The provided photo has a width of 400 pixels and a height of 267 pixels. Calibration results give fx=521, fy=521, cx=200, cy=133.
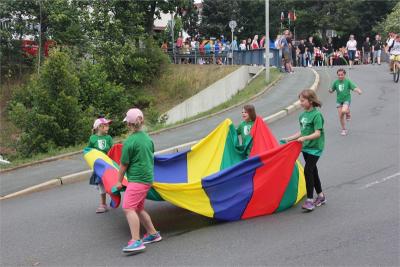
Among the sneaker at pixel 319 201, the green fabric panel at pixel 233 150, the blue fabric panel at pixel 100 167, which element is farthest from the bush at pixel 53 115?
the sneaker at pixel 319 201

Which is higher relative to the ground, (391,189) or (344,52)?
(344,52)

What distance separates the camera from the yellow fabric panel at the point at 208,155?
7.52 metres

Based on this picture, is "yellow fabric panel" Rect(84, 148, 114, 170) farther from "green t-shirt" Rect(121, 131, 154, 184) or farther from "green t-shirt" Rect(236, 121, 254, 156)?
"green t-shirt" Rect(236, 121, 254, 156)

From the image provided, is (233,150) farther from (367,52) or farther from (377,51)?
(367,52)

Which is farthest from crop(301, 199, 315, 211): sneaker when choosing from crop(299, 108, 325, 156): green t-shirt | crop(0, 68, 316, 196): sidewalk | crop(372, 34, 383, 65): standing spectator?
crop(372, 34, 383, 65): standing spectator

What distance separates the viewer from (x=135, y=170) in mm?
5969

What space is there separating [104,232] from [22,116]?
12.1 metres

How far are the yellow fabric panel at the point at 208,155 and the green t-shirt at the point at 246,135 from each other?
233mm

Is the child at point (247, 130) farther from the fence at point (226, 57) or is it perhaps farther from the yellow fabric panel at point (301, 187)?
the fence at point (226, 57)

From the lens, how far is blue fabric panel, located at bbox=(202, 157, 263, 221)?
6.69 meters

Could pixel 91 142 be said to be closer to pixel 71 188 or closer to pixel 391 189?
pixel 71 188

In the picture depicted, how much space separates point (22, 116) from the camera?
17766 millimetres

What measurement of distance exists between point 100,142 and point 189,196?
6.08 feet

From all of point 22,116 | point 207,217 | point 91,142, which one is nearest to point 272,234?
point 207,217
